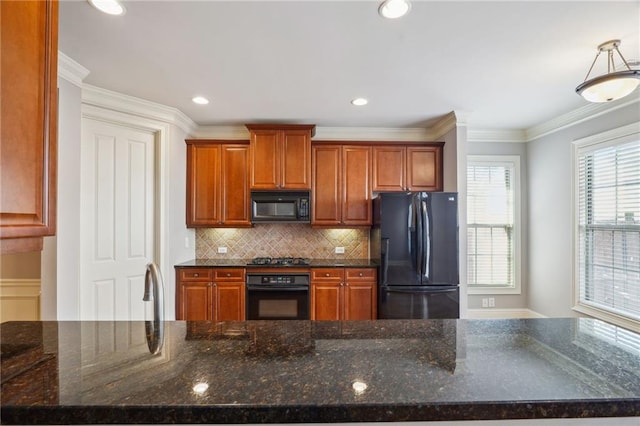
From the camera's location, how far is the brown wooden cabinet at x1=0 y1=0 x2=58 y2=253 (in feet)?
2.71

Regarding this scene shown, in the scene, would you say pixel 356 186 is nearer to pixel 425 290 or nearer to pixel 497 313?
pixel 425 290

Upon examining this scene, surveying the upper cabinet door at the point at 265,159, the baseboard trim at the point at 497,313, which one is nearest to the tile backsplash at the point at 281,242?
the upper cabinet door at the point at 265,159

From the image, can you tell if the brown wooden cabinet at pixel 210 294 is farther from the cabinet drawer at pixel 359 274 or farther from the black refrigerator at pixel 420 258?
the black refrigerator at pixel 420 258

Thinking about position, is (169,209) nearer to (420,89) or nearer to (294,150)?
(294,150)

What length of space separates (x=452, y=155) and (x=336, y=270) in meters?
1.90

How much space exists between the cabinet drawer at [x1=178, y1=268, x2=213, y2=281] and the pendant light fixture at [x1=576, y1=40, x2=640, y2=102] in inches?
144

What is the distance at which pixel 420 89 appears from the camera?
2711 mm

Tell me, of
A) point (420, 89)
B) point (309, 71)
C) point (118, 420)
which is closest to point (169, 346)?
point (118, 420)

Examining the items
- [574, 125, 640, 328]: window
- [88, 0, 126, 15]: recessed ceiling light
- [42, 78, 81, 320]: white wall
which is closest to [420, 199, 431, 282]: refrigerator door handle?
[574, 125, 640, 328]: window

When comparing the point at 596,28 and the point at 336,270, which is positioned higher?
the point at 596,28

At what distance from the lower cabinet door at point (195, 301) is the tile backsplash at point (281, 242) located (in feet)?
2.01

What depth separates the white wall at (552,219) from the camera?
337cm

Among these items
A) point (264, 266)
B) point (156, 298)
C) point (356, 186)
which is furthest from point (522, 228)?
point (156, 298)

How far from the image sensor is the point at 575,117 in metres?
3.24
